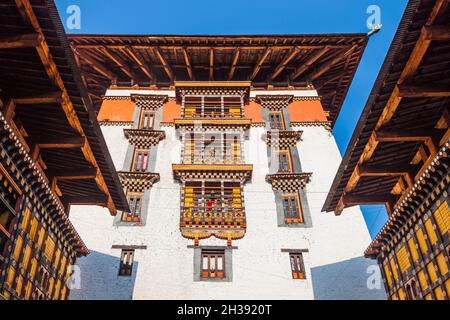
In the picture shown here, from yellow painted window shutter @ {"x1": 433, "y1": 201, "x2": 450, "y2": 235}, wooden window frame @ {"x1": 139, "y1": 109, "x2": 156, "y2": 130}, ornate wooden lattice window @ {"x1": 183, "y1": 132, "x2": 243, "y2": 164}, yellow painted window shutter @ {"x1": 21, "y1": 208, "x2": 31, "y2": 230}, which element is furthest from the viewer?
wooden window frame @ {"x1": 139, "y1": 109, "x2": 156, "y2": 130}

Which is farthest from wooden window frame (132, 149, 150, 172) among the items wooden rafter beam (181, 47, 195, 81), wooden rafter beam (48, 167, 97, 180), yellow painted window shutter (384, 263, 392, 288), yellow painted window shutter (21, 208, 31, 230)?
yellow painted window shutter (384, 263, 392, 288)

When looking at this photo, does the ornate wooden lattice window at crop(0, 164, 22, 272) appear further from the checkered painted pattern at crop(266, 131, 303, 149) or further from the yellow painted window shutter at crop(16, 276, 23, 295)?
the checkered painted pattern at crop(266, 131, 303, 149)

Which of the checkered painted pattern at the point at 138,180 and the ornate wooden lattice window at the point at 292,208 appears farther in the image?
the checkered painted pattern at the point at 138,180

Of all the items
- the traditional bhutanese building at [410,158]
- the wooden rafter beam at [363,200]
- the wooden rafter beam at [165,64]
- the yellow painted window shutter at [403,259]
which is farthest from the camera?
the wooden rafter beam at [165,64]

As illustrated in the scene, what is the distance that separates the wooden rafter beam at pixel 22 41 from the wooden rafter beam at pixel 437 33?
7.34 metres

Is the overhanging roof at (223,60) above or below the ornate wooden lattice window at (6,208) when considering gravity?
above

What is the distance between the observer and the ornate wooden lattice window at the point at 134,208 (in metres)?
17.1

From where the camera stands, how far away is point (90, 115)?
9.42 meters

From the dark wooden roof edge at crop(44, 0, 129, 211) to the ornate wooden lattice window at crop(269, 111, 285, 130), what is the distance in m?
10.5

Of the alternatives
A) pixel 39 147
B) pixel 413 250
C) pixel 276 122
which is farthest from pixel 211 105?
pixel 413 250

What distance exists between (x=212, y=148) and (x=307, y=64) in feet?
26.1

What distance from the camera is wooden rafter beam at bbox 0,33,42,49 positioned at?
287 inches

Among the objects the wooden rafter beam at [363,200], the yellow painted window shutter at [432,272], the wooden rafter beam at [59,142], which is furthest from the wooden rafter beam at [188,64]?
the yellow painted window shutter at [432,272]

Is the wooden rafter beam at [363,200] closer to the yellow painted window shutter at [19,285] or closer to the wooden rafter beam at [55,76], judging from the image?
the wooden rafter beam at [55,76]
